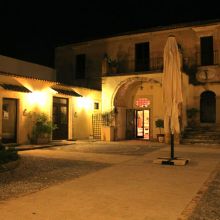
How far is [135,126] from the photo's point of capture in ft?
72.9

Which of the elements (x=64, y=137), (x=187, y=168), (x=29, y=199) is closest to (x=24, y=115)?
(x=64, y=137)

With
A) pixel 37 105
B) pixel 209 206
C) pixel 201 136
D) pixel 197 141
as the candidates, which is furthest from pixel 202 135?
pixel 209 206

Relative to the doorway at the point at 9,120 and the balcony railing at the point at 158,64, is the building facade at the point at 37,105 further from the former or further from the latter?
the balcony railing at the point at 158,64

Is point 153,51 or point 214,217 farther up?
point 153,51

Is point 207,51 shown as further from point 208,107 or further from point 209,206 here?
point 209,206

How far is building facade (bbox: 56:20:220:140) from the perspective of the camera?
19.5m

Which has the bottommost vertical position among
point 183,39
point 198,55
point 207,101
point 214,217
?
point 214,217

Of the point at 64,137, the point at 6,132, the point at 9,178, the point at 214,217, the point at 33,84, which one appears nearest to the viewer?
the point at 214,217

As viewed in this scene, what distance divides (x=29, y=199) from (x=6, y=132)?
1044 cm

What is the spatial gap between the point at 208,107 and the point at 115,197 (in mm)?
15708

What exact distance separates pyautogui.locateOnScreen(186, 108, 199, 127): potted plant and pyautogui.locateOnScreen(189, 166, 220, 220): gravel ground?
1309cm

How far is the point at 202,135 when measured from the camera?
17.5 metres

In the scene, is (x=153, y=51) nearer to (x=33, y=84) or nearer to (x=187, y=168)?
(x=33, y=84)

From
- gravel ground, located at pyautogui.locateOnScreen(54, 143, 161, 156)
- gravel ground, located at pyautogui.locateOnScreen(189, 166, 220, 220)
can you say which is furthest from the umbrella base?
gravel ground, located at pyautogui.locateOnScreen(189, 166, 220, 220)
